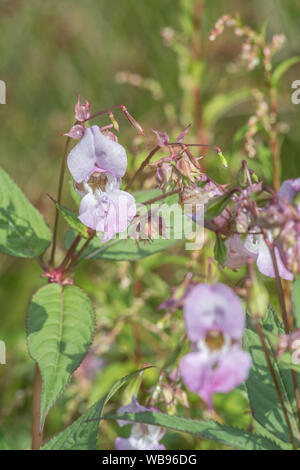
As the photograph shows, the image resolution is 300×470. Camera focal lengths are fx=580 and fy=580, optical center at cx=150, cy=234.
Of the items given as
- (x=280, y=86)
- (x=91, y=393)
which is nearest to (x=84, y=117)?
(x=91, y=393)

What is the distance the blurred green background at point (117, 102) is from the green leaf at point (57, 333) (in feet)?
1.31

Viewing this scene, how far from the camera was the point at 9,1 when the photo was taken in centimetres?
316

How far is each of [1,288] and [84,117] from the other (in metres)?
1.56

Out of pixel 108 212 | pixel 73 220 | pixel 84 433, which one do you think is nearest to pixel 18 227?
pixel 73 220

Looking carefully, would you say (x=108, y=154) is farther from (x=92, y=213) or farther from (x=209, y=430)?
(x=209, y=430)

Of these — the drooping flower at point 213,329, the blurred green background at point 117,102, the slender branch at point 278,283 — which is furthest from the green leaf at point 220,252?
the blurred green background at point 117,102

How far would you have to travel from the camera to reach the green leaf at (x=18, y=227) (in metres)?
1.12

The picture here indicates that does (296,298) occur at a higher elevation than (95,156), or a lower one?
lower

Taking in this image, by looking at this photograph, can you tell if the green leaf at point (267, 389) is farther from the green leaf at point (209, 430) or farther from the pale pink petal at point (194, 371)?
the pale pink petal at point (194, 371)

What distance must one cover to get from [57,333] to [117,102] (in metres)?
2.30

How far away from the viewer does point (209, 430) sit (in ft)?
2.72

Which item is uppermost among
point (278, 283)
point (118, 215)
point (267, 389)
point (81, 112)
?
point (81, 112)

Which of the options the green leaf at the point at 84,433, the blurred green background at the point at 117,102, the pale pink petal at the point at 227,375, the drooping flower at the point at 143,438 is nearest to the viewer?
the pale pink petal at the point at 227,375

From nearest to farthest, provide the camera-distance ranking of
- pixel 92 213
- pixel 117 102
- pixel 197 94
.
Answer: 1. pixel 92 213
2. pixel 197 94
3. pixel 117 102
